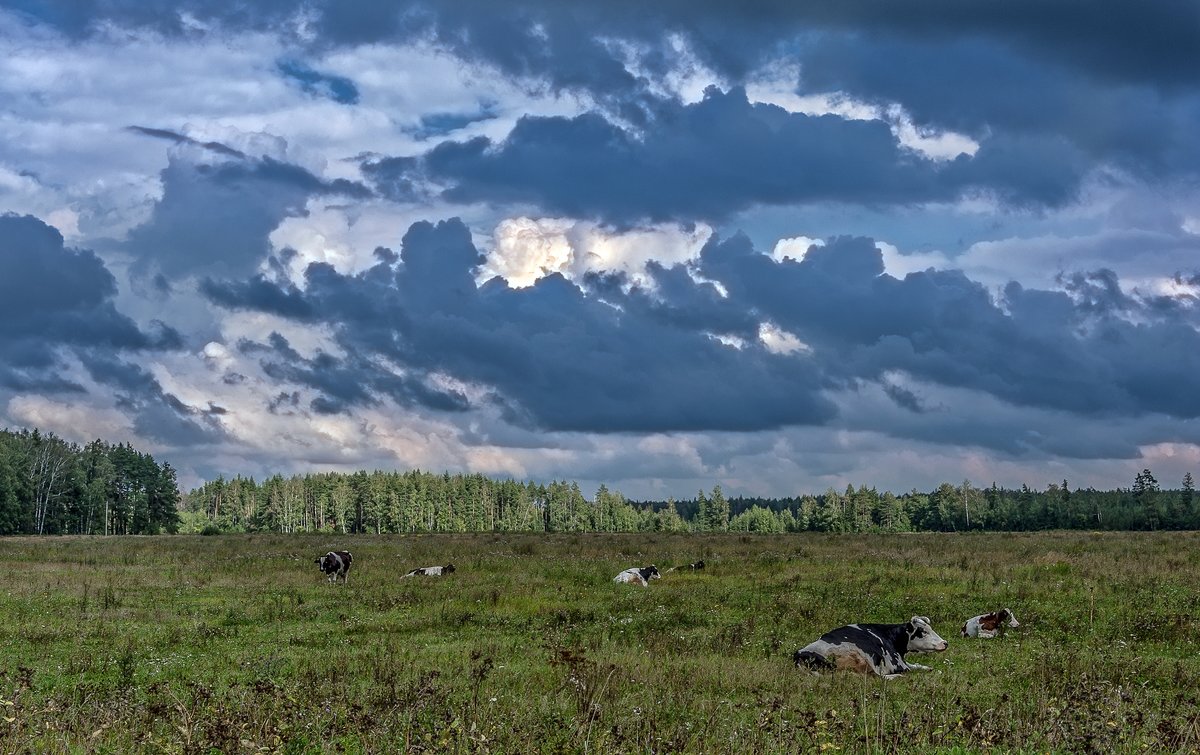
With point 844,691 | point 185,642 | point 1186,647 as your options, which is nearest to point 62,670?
point 185,642

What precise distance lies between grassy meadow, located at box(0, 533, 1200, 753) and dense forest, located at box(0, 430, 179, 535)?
10906 cm

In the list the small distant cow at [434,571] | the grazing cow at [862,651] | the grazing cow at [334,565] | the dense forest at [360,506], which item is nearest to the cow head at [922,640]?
the grazing cow at [862,651]

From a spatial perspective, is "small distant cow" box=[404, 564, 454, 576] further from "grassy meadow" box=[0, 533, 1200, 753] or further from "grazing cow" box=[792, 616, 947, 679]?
"grazing cow" box=[792, 616, 947, 679]

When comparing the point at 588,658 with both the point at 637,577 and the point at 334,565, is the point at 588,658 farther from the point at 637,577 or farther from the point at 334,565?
the point at 334,565

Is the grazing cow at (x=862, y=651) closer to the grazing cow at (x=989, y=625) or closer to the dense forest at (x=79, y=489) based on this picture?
the grazing cow at (x=989, y=625)

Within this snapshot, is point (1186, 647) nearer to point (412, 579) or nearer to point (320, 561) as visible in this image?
point (412, 579)

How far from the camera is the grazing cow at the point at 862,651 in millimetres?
16406

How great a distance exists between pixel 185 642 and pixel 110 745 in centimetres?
1199

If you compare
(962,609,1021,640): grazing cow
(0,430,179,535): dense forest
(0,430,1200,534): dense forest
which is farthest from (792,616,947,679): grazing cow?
(0,430,179,535): dense forest

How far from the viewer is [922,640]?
19.5 metres

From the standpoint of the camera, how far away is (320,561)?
123ft

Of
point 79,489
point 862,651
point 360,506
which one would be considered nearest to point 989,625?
point 862,651

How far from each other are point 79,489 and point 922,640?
6114 inches

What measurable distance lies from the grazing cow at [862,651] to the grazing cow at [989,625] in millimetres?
3311
